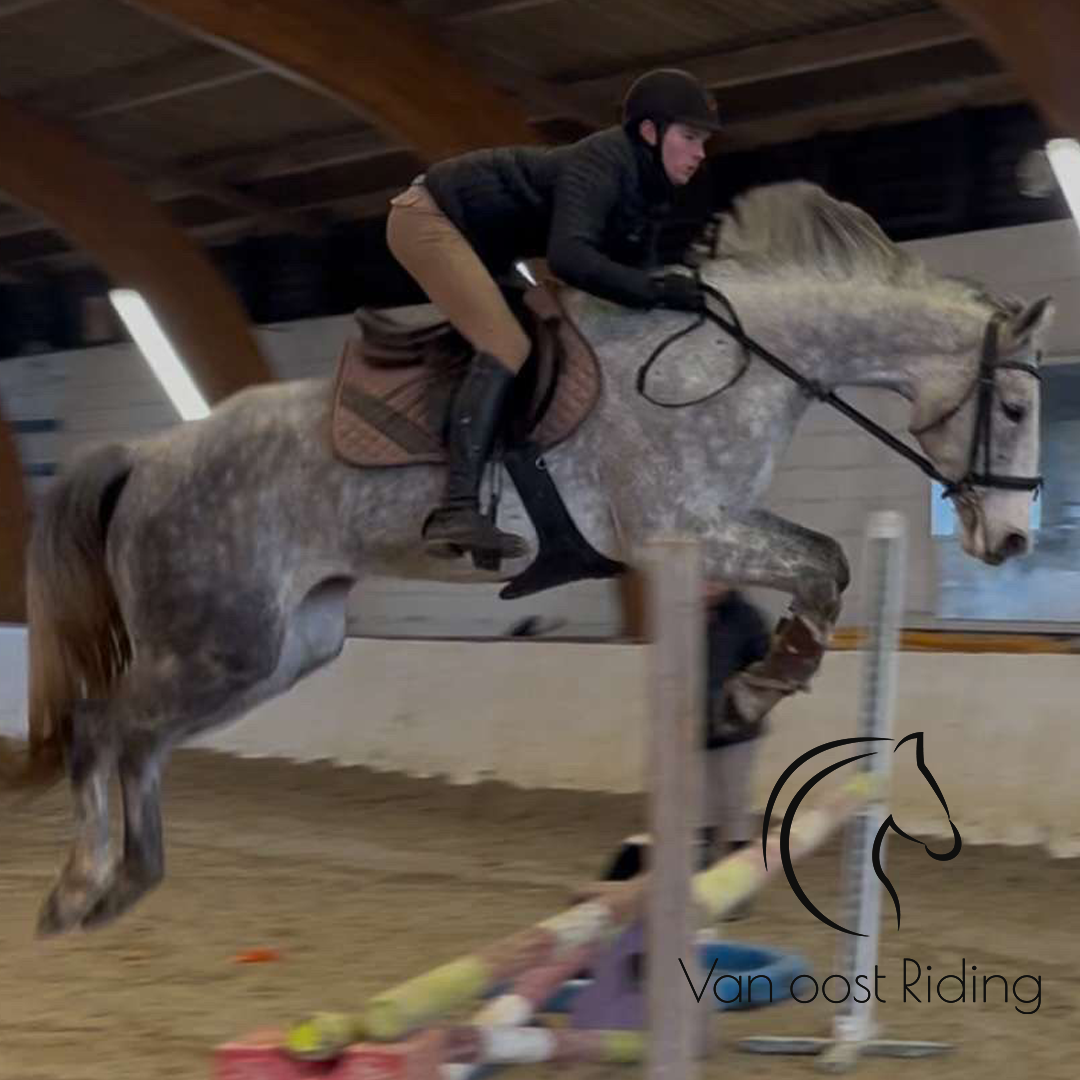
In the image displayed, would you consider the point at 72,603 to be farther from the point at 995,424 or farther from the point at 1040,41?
the point at 1040,41

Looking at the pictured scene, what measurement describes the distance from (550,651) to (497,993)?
197 inches

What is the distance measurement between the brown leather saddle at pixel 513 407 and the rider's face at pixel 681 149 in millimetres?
401

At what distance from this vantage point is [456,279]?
3.69 metres

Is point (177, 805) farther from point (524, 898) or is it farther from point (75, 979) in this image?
point (75, 979)

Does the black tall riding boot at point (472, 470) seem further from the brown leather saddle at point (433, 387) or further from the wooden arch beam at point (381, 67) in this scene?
the wooden arch beam at point (381, 67)

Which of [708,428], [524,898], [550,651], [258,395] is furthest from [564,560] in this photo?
[550,651]

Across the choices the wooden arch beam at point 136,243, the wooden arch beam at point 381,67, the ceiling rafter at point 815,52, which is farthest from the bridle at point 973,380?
the wooden arch beam at point 136,243

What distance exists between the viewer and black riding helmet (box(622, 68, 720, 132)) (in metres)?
3.52

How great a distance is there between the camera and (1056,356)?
859 cm

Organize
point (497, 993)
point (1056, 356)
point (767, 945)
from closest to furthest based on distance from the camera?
point (497, 993) → point (767, 945) → point (1056, 356)

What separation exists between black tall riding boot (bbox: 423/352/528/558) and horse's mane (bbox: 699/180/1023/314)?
63 centimetres

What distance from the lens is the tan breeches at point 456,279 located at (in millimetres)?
→ 3652

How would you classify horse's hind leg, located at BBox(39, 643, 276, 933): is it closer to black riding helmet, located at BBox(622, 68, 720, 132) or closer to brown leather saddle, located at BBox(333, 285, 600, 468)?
brown leather saddle, located at BBox(333, 285, 600, 468)

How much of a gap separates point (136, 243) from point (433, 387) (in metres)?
7.74
